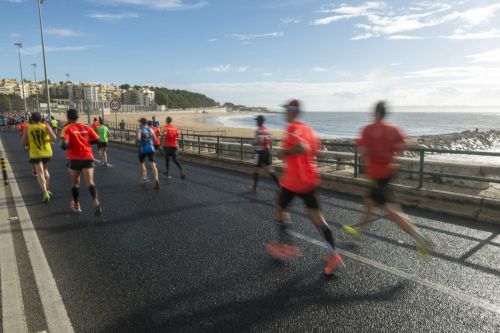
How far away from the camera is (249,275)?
4188mm

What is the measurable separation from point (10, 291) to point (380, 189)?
465cm

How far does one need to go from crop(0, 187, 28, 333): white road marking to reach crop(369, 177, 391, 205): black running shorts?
169 inches

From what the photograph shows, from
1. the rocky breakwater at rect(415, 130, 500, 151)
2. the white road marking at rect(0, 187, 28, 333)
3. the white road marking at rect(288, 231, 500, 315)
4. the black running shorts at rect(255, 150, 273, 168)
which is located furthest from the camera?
the rocky breakwater at rect(415, 130, 500, 151)

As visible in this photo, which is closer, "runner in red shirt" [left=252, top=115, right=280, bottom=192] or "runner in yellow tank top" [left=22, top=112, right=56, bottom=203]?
"runner in yellow tank top" [left=22, top=112, right=56, bottom=203]

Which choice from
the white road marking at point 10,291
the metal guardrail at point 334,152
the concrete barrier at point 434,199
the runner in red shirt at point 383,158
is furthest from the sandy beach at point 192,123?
the runner in red shirt at point 383,158

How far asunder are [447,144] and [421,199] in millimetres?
45554

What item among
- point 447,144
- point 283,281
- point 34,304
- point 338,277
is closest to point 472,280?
point 338,277

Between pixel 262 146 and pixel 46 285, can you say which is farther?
pixel 262 146

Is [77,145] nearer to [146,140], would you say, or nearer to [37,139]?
[37,139]

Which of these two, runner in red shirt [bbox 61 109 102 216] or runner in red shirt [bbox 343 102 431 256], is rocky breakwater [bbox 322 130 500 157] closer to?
runner in red shirt [bbox 61 109 102 216]

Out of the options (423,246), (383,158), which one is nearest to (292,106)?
(383,158)

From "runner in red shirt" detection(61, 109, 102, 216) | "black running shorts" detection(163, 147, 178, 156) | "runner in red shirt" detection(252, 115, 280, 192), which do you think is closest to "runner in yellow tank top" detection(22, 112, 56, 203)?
"runner in red shirt" detection(61, 109, 102, 216)

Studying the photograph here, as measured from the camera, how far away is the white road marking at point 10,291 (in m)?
3.23

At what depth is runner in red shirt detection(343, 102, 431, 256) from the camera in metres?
4.59
